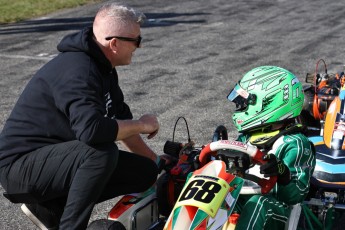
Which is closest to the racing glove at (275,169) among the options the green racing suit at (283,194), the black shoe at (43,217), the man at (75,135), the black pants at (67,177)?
the green racing suit at (283,194)

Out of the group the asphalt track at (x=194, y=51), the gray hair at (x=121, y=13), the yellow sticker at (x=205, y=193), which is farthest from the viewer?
the asphalt track at (x=194, y=51)

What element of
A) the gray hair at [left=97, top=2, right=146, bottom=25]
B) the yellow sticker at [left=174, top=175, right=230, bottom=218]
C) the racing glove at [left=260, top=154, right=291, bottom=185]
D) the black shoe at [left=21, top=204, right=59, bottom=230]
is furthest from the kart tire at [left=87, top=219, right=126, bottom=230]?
the gray hair at [left=97, top=2, right=146, bottom=25]

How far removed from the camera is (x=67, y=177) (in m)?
4.14

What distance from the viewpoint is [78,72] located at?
4113mm

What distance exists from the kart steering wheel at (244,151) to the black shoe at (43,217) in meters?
0.93

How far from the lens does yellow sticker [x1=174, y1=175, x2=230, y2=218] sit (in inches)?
151

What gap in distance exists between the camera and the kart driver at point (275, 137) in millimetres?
4363

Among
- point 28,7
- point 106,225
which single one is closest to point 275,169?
point 106,225

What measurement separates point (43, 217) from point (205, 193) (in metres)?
1.06

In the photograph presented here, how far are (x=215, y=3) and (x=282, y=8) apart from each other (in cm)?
171

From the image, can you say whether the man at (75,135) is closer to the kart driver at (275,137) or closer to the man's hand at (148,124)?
the man's hand at (148,124)

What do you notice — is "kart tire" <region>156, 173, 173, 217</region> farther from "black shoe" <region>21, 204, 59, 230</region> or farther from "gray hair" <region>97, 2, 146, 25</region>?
"gray hair" <region>97, 2, 146, 25</region>

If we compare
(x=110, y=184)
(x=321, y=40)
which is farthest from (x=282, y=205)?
(x=321, y=40)

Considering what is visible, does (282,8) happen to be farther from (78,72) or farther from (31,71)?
(78,72)
